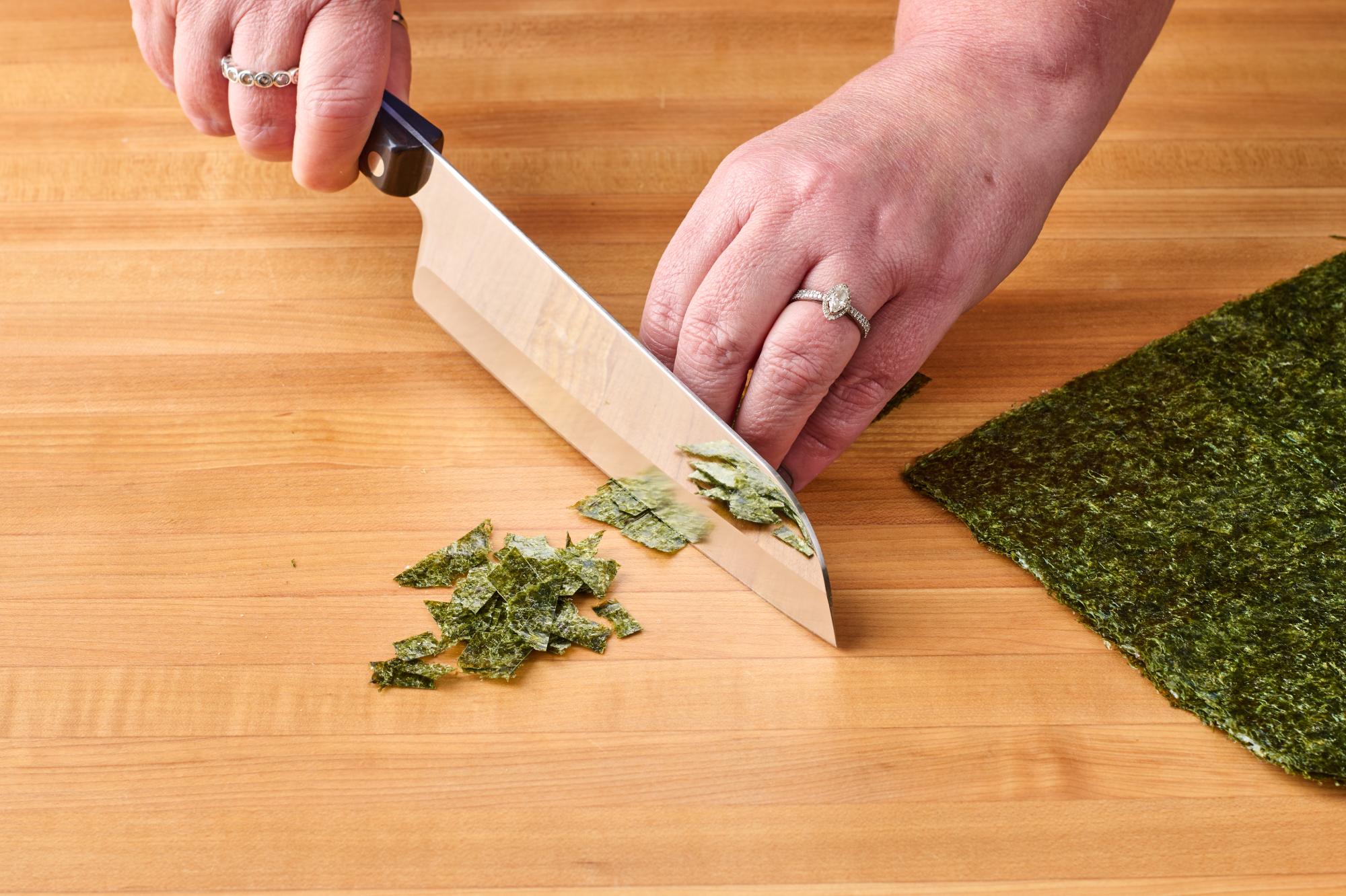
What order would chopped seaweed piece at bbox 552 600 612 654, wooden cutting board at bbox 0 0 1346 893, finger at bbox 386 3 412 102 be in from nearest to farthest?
wooden cutting board at bbox 0 0 1346 893
chopped seaweed piece at bbox 552 600 612 654
finger at bbox 386 3 412 102

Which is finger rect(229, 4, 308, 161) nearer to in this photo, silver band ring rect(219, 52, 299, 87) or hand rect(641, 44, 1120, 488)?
silver band ring rect(219, 52, 299, 87)

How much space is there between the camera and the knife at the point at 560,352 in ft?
3.23

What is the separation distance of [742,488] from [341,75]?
0.56 m

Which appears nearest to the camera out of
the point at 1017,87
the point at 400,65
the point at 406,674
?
the point at 406,674

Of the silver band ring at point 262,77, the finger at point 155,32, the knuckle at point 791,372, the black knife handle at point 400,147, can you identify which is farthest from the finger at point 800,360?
the finger at point 155,32

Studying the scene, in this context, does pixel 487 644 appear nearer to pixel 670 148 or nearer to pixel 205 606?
pixel 205 606

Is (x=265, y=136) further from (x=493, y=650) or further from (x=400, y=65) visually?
(x=493, y=650)

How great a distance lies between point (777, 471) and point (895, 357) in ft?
0.57

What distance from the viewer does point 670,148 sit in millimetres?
1447

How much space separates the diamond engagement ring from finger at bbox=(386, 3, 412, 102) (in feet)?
1.82

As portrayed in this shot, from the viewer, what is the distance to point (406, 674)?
0.95 m

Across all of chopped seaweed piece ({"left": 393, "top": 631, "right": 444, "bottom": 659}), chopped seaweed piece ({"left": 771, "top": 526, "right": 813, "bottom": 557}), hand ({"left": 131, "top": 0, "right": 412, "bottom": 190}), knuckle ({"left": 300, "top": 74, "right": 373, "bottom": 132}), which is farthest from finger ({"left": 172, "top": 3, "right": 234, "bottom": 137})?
chopped seaweed piece ({"left": 771, "top": 526, "right": 813, "bottom": 557})

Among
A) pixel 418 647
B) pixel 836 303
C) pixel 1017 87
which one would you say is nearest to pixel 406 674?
pixel 418 647

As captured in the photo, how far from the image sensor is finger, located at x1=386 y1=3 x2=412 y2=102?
128 centimetres
